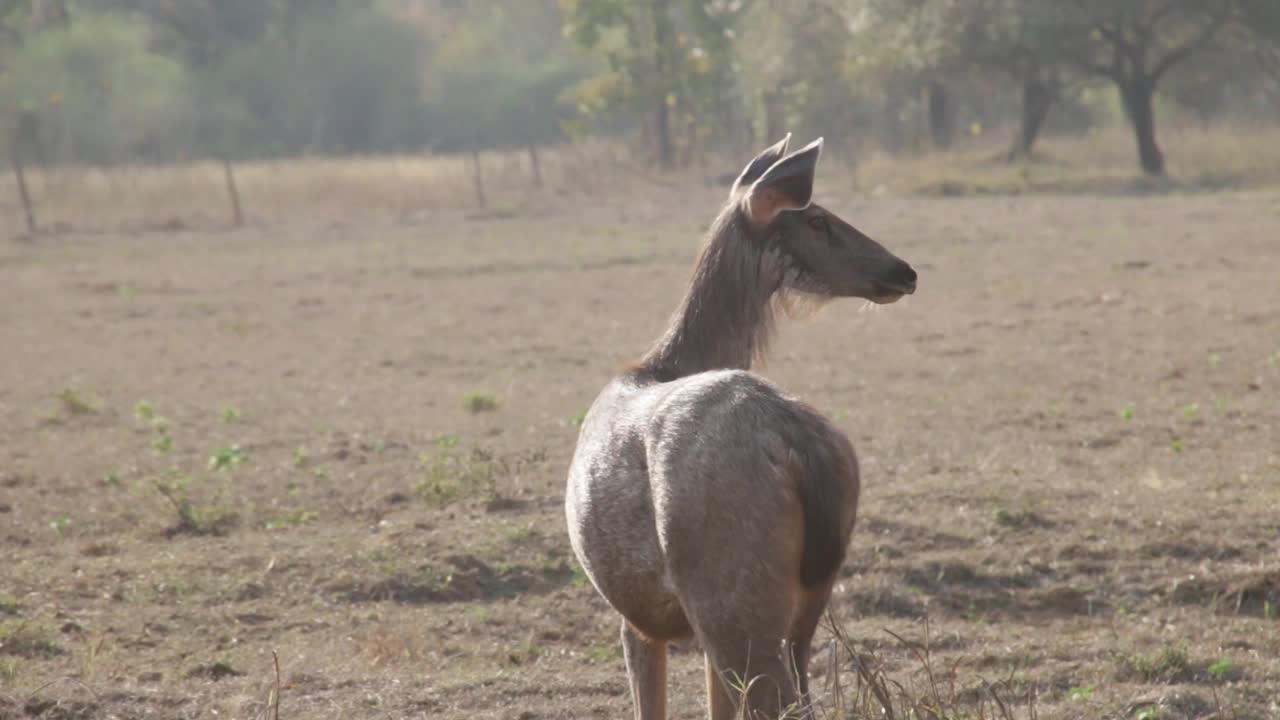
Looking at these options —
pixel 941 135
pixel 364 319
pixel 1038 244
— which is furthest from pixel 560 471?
pixel 941 135

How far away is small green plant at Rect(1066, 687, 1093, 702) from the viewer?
5461 mm

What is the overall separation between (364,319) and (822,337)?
563cm

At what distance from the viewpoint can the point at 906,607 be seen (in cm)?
703

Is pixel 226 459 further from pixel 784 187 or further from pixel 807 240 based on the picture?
pixel 784 187

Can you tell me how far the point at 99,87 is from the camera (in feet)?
192

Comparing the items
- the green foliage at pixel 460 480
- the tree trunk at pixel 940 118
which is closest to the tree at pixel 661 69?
the tree trunk at pixel 940 118

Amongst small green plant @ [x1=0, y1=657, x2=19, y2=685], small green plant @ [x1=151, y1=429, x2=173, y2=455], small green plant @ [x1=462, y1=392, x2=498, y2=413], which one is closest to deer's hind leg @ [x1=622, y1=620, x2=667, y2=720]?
small green plant @ [x1=0, y1=657, x2=19, y2=685]

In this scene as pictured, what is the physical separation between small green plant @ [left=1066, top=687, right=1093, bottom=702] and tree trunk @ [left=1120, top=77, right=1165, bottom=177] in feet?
98.4

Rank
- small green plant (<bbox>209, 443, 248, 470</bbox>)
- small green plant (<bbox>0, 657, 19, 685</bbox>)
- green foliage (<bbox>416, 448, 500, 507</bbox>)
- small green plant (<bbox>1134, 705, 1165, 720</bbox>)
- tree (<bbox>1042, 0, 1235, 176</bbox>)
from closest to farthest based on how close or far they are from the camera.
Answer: small green plant (<bbox>1134, 705, 1165, 720</bbox>) → small green plant (<bbox>0, 657, 19, 685</bbox>) → green foliage (<bbox>416, 448, 500, 507</bbox>) → small green plant (<bbox>209, 443, 248, 470</bbox>) → tree (<bbox>1042, 0, 1235, 176</bbox>)

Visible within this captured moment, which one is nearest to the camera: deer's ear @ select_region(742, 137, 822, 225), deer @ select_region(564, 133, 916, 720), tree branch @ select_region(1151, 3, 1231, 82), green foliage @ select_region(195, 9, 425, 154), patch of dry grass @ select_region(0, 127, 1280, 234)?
deer @ select_region(564, 133, 916, 720)

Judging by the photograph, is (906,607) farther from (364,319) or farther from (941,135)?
(941,135)

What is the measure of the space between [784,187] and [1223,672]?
2.47 metres

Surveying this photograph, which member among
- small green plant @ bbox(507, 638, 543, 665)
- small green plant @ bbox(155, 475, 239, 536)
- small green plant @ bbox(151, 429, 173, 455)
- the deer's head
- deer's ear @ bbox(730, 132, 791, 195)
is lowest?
small green plant @ bbox(507, 638, 543, 665)

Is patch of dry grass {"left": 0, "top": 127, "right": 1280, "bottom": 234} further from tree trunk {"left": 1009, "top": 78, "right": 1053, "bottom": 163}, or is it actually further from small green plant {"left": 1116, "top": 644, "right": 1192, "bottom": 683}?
small green plant {"left": 1116, "top": 644, "right": 1192, "bottom": 683}
